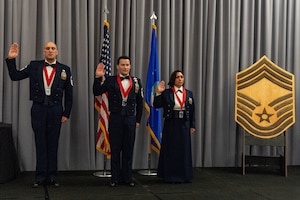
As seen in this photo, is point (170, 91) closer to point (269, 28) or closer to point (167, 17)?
point (167, 17)

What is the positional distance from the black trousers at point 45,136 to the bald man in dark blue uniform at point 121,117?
0.54m

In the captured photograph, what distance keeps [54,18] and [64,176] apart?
2106mm

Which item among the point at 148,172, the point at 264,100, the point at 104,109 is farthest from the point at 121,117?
the point at 264,100

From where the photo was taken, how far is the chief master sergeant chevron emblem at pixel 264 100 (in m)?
5.30

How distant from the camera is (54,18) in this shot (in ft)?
17.3

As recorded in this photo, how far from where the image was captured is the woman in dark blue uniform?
15.0 feet

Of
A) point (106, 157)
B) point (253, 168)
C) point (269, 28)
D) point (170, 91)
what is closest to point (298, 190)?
point (253, 168)

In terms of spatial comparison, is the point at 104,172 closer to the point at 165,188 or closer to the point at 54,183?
the point at 54,183

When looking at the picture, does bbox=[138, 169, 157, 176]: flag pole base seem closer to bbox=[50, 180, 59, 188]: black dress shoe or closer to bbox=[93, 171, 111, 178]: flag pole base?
bbox=[93, 171, 111, 178]: flag pole base

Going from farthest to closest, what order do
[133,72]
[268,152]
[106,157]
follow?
[268,152]
[133,72]
[106,157]

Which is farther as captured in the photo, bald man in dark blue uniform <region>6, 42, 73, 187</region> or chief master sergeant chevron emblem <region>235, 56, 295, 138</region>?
chief master sergeant chevron emblem <region>235, 56, 295, 138</region>

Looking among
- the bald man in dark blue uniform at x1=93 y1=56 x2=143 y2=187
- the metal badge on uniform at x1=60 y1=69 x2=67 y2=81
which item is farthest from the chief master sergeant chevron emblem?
the metal badge on uniform at x1=60 y1=69 x2=67 y2=81

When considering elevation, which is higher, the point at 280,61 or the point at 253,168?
the point at 280,61

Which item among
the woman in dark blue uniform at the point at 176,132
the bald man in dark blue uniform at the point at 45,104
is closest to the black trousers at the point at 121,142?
the woman in dark blue uniform at the point at 176,132
